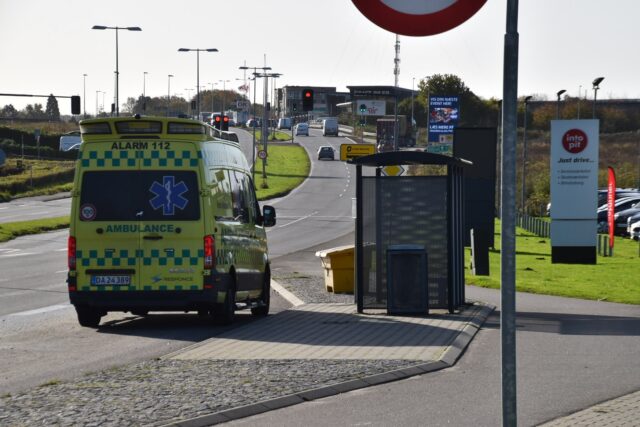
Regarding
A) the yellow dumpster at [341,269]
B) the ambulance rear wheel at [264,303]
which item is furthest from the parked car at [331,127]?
the ambulance rear wheel at [264,303]

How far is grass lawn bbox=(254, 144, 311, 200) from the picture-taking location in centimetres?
8821

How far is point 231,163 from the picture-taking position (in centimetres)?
1864

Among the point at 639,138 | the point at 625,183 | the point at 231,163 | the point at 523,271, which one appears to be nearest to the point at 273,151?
the point at 639,138

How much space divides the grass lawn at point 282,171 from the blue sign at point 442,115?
20536 millimetres

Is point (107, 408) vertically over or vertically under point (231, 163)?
under

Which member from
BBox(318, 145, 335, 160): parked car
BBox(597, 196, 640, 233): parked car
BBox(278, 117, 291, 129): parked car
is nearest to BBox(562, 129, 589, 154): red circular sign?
BBox(597, 196, 640, 233): parked car

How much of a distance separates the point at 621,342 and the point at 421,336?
2.45 m

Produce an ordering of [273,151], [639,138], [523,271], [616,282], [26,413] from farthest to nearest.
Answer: [273,151] < [639,138] < [523,271] < [616,282] < [26,413]

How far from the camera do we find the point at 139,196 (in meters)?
17.0

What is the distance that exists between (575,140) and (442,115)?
3000 cm

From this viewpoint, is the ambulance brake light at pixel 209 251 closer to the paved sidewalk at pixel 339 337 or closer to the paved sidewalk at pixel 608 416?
the paved sidewalk at pixel 339 337

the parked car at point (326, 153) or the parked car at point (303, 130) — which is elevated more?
the parked car at point (303, 130)

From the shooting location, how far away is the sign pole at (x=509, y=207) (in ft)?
13.6

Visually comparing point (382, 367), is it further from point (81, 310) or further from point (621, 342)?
point (81, 310)
